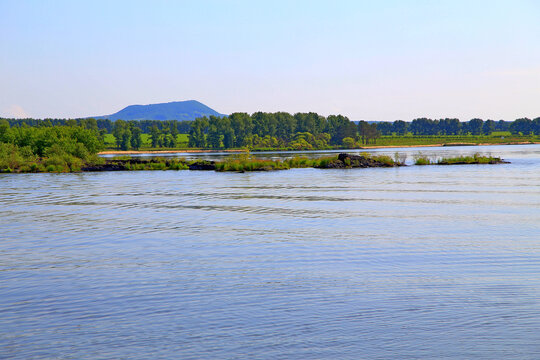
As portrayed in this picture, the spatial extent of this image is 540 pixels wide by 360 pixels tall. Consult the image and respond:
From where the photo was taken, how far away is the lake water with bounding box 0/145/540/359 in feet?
28.9

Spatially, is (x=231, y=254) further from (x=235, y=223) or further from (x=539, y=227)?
(x=539, y=227)

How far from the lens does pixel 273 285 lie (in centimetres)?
1251

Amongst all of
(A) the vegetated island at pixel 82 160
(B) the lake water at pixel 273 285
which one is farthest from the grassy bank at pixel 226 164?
(B) the lake water at pixel 273 285

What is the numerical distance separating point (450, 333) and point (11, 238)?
17.2m

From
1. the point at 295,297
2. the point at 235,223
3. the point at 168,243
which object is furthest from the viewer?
the point at 235,223

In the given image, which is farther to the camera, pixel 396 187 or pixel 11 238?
pixel 396 187

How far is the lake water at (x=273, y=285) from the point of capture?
8.82m

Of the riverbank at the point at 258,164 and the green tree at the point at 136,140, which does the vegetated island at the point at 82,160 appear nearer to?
the riverbank at the point at 258,164

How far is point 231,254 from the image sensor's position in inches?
644

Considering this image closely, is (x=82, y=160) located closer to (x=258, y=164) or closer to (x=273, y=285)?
(x=258, y=164)

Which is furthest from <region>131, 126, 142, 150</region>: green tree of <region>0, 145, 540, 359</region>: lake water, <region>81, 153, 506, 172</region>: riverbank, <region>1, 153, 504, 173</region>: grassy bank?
<region>0, 145, 540, 359</region>: lake water

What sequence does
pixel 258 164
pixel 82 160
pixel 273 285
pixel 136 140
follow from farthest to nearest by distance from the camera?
1. pixel 136 140
2. pixel 82 160
3. pixel 258 164
4. pixel 273 285

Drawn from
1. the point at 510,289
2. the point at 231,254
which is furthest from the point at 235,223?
the point at 510,289

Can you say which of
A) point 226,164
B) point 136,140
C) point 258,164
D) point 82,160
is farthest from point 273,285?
point 136,140
